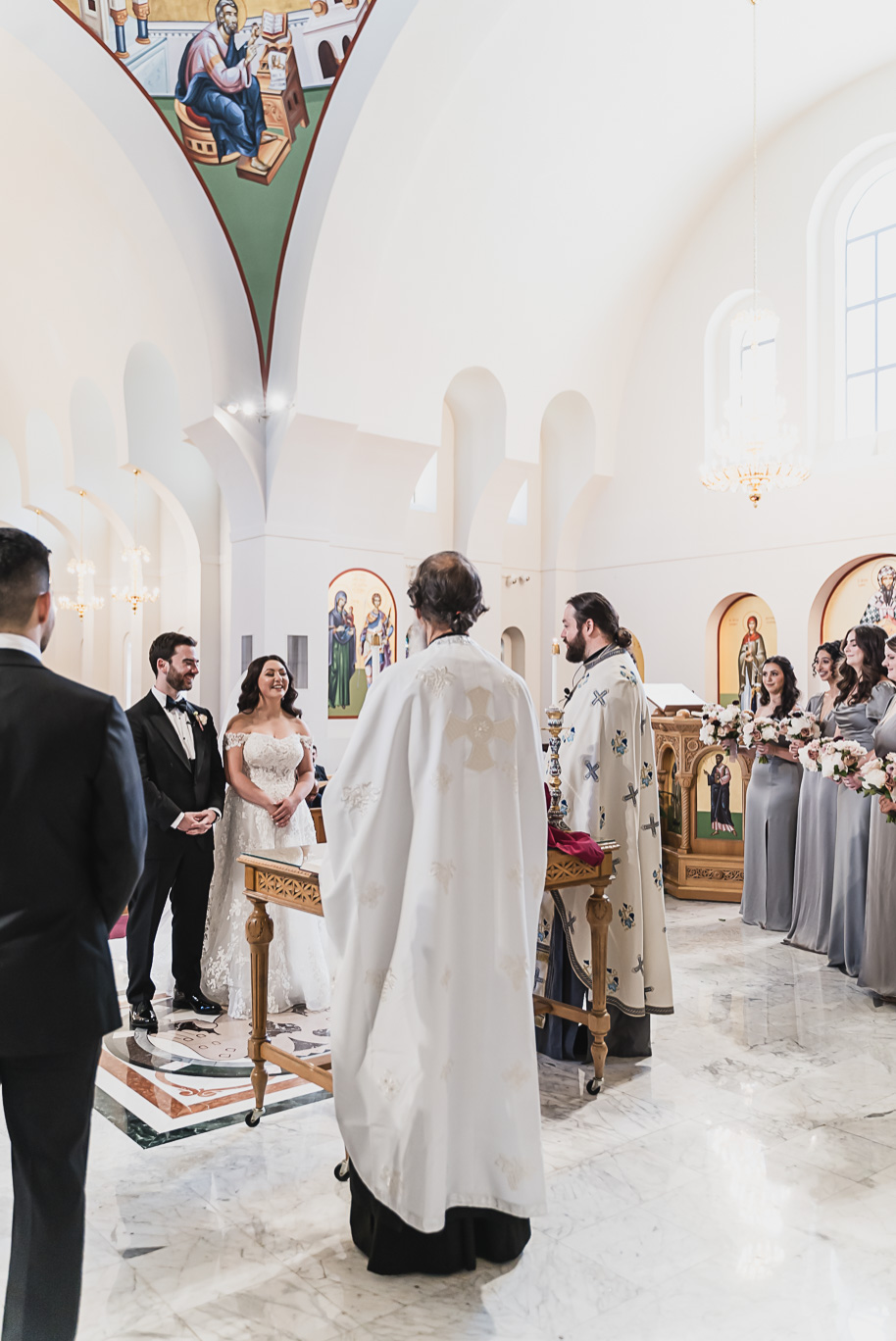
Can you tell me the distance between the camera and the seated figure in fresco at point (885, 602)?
1206 centimetres

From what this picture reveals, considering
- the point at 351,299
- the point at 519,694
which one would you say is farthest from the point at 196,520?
the point at 519,694

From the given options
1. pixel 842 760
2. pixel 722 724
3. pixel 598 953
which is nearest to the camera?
pixel 598 953

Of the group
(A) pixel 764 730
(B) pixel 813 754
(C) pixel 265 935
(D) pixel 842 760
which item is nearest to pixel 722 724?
(A) pixel 764 730

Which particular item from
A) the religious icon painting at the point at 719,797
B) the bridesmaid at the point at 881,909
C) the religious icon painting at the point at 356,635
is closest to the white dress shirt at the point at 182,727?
the bridesmaid at the point at 881,909

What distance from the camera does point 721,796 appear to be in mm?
8508

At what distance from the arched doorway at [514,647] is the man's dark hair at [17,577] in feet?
44.6

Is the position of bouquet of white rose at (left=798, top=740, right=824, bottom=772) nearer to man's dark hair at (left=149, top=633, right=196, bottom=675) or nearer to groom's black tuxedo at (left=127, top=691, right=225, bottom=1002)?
groom's black tuxedo at (left=127, top=691, right=225, bottom=1002)

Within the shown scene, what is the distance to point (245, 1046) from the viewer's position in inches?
189

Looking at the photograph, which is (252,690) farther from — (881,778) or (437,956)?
(881,778)

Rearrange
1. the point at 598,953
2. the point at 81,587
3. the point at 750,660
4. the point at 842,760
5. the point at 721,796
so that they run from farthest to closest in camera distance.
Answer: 1. the point at 81,587
2. the point at 750,660
3. the point at 721,796
4. the point at 842,760
5. the point at 598,953

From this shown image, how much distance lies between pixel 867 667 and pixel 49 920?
558 cm

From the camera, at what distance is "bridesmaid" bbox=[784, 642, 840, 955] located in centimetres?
676

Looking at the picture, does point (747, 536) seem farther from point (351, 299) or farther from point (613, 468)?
point (351, 299)

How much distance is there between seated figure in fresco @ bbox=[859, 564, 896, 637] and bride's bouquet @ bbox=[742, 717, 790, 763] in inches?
218
